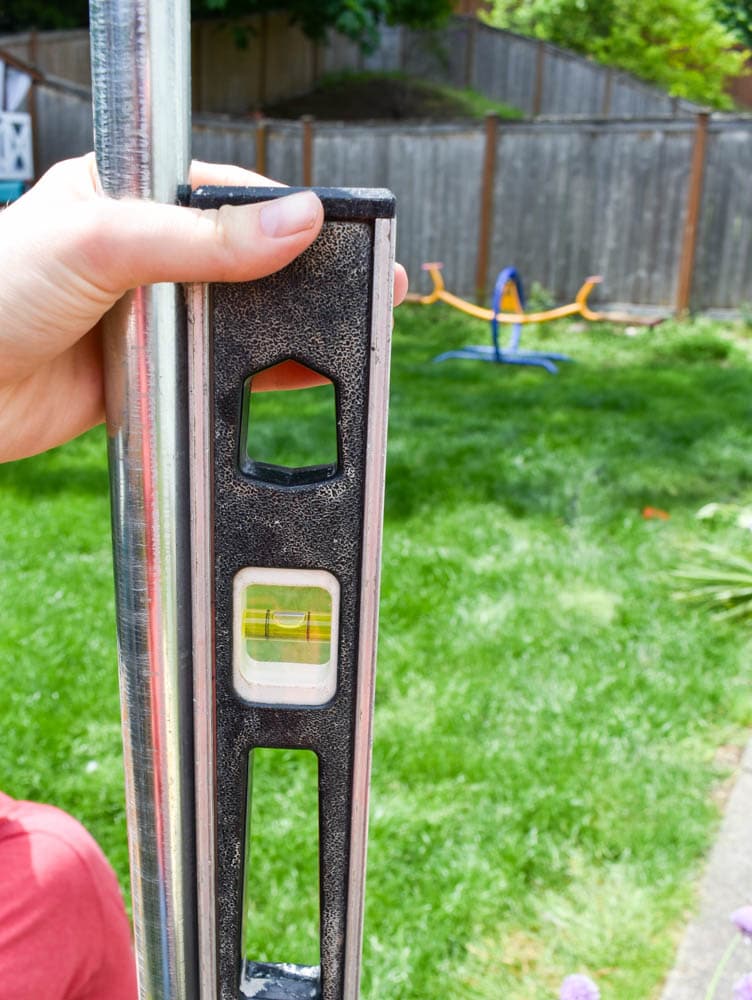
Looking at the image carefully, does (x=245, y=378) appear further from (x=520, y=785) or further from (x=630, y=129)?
(x=630, y=129)

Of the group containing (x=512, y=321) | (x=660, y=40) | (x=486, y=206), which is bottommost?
(x=512, y=321)

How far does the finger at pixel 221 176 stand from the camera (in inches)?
36.2

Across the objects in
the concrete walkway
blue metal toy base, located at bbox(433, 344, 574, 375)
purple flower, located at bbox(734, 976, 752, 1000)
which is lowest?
blue metal toy base, located at bbox(433, 344, 574, 375)

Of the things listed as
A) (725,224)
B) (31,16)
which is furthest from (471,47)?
(725,224)

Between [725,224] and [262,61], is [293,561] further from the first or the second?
[262,61]

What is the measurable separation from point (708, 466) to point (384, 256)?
4.78 meters

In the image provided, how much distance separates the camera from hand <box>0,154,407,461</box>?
0.70 m

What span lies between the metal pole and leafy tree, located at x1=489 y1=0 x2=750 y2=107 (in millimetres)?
22362

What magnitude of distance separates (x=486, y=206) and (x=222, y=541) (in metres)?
10.7

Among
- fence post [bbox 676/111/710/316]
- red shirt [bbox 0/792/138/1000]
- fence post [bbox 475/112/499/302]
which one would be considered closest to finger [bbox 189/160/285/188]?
red shirt [bbox 0/792/138/1000]

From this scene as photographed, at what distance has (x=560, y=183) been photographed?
10586 millimetres

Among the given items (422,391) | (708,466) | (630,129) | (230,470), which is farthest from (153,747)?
(630,129)

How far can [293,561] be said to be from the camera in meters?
0.78

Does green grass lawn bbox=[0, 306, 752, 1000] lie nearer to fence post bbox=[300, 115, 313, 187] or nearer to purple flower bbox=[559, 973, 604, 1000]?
purple flower bbox=[559, 973, 604, 1000]
